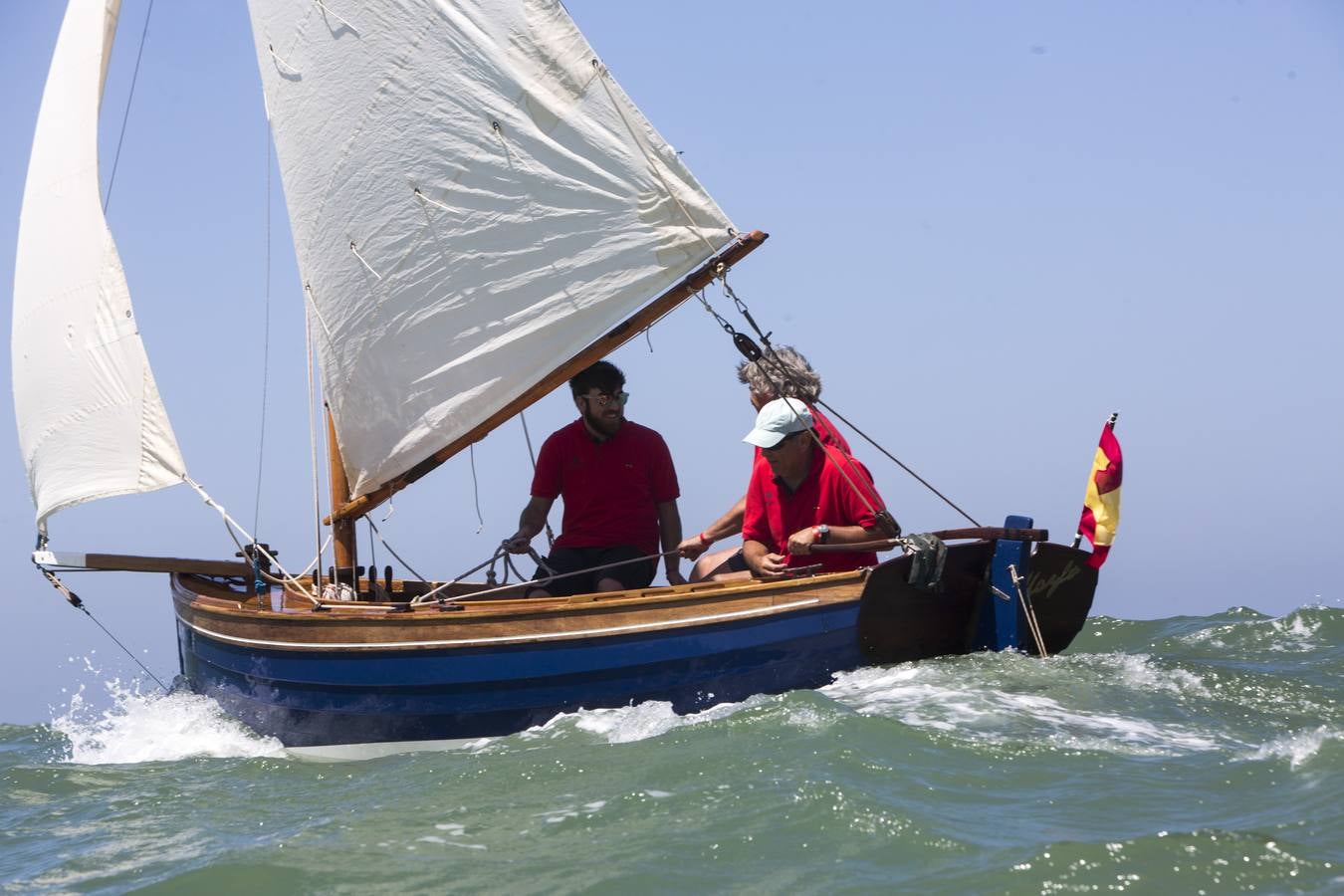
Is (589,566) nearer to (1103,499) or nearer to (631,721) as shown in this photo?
(631,721)

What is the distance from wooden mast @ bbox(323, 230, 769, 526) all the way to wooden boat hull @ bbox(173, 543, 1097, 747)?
4.02 feet

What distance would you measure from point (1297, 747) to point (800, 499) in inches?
102

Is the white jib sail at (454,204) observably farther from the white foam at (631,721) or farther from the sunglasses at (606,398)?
the white foam at (631,721)

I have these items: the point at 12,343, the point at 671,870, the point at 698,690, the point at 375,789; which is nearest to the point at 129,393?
the point at 12,343

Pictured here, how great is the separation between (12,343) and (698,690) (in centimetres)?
584

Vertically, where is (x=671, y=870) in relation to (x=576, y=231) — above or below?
below

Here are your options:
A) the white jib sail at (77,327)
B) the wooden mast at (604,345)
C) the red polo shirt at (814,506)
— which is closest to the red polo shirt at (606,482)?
the wooden mast at (604,345)

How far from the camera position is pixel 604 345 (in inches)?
321

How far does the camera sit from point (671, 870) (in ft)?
15.5

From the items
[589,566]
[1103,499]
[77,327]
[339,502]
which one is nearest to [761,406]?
[589,566]

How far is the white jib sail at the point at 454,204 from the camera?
8.02 metres

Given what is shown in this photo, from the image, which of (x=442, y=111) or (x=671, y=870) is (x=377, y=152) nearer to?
(x=442, y=111)

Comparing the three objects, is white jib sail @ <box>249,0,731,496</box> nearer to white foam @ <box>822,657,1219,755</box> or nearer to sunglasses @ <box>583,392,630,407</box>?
sunglasses @ <box>583,392,630,407</box>

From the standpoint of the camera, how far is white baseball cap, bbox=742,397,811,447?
7.04 m
